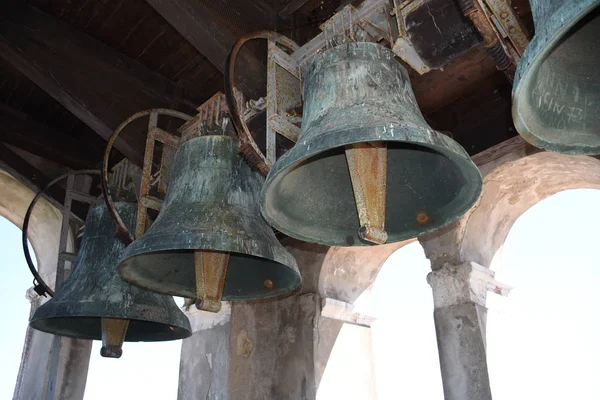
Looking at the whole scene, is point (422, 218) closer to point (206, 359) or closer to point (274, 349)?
point (274, 349)

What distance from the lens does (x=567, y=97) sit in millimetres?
1223

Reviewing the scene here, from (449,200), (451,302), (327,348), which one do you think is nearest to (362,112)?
(449,200)

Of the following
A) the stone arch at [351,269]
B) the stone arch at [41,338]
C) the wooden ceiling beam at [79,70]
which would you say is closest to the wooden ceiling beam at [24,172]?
the stone arch at [41,338]

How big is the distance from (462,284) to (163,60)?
2.30m

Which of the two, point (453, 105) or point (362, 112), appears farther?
point (453, 105)

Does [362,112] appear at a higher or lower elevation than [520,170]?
lower

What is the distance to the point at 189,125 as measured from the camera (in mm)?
2979

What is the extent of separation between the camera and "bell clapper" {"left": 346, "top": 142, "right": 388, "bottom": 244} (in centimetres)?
142

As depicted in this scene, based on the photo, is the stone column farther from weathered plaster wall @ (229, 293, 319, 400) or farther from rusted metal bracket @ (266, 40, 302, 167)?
rusted metal bracket @ (266, 40, 302, 167)

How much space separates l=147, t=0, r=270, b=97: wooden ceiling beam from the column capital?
1.29m

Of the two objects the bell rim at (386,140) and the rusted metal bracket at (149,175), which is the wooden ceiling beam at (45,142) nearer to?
the rusted metal bracket at (149,175)

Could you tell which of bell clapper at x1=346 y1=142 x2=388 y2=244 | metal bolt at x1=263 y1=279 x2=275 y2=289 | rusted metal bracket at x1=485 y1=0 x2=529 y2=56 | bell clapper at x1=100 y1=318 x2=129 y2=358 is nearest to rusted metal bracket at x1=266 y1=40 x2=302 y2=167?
metal bolt at x1=263 y1=279 x2=275 y2=289

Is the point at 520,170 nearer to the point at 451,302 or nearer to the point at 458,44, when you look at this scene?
the point at 451,302

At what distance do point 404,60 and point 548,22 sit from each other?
0.89m
